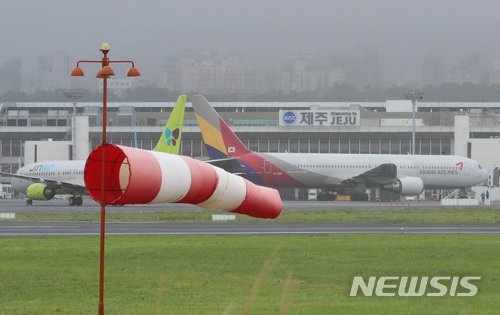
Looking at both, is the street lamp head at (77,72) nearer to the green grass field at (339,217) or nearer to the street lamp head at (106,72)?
the street lamp head at (106,72)

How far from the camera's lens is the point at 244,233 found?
42188mm

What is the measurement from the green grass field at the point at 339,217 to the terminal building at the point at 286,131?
4761 cm

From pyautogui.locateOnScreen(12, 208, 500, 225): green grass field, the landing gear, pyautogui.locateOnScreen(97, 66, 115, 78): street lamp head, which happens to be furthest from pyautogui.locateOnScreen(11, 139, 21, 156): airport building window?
pyautogui.locateOnScreen(97, 66, 115, 78): street lamp head

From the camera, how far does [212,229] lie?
150 ft

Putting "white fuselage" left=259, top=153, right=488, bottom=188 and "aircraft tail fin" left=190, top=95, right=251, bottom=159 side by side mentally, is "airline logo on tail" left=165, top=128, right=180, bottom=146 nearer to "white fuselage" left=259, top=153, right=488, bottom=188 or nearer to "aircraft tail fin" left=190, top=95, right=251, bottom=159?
"aircraft tail fin" left=190, top=95, right=251, bottom=159

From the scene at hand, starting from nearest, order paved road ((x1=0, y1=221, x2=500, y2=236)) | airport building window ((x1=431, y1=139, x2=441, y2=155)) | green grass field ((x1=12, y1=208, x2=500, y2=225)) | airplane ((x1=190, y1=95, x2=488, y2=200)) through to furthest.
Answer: paved road ((x1=0, y1=221, x2=500, y2=236)) < green grass field ((x1=12, y1=208, x2=500, y2=225)) < airplane ((x1=190, y1=95, x2=488, y2=200)) < airport building window ((x1=431, y1=139, x2=441, y2=155))

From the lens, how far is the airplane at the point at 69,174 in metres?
73.8

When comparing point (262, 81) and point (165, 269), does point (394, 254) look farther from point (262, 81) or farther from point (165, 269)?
point (262, 81)

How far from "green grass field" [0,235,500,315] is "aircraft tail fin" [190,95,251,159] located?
1630 inches

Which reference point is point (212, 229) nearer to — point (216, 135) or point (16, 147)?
point (216, 135)

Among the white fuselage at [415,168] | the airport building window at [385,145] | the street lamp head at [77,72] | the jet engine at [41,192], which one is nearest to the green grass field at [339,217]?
the jet engine at [41,192]

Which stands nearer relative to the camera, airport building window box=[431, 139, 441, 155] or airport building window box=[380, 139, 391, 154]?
airport building window box=[431, 139, 441, 155]

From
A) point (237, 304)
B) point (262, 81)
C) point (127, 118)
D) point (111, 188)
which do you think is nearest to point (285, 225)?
point (237, 304)

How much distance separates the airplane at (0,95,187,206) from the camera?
73750mm
